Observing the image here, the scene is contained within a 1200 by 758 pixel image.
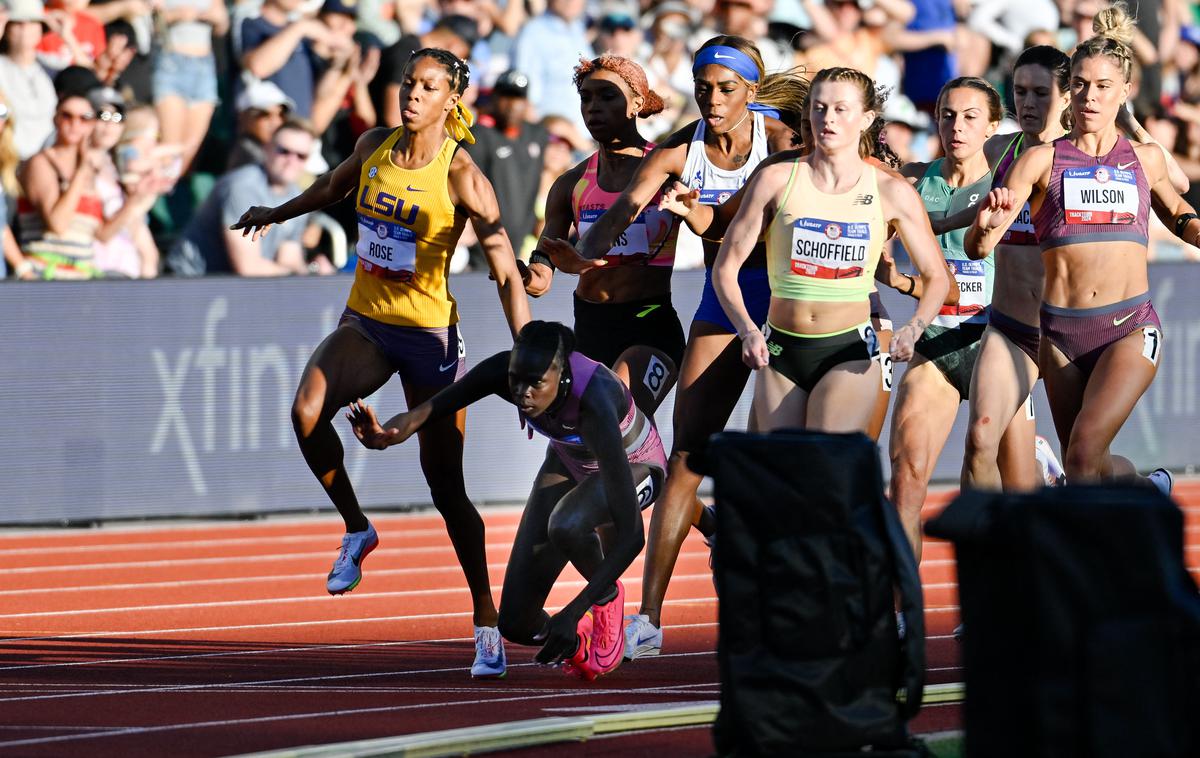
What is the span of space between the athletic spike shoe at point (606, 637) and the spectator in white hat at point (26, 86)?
21.9 feet

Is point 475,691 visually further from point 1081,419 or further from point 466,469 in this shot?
point 466,469

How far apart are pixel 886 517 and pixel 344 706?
2385mm

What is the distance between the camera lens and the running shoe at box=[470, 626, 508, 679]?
7.44 meters

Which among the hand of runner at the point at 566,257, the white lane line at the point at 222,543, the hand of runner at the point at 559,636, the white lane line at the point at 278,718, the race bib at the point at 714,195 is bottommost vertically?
the white lane line at the point at 222,543

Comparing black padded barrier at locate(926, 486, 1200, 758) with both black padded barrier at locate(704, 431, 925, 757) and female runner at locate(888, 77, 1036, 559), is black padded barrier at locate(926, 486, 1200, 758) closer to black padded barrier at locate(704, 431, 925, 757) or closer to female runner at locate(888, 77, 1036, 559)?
black padded barrier at locate(704, 431, 925, 757)

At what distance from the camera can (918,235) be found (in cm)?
717

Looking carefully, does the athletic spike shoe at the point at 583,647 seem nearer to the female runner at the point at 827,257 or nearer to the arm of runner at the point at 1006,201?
the female runner at the point at 827,257

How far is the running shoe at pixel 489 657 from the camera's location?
7441 millimetres

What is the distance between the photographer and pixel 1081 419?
7430 mm

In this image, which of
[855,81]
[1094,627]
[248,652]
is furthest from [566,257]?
[1094,627]

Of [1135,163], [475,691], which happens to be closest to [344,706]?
[475,691]

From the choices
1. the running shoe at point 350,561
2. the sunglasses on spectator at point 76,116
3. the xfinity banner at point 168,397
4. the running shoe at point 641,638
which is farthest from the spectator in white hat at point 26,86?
the running shoe at point 641,638

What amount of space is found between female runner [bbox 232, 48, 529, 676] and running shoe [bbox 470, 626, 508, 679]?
0.02 meters

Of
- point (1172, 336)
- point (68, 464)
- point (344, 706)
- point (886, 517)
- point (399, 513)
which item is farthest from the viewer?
point (1172, 336)
